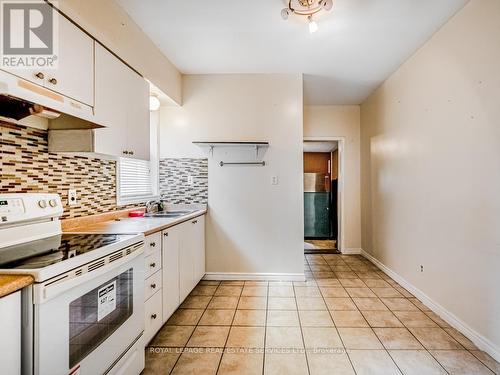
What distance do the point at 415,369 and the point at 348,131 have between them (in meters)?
3.77

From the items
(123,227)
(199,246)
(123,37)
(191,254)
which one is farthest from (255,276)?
(123,37)

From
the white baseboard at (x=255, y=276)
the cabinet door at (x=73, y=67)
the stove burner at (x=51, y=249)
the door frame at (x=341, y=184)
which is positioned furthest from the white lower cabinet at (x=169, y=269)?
the door frame at (x=341, y=184)

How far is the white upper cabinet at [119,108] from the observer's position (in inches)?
73.1

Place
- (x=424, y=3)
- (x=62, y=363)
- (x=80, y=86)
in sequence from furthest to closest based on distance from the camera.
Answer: (x=424, y=3), (x=80, y=86), (x=62, y=363)

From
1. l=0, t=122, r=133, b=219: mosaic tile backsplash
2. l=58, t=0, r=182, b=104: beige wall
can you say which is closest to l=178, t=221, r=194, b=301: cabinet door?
l=0, t=122, r=133, b=219: mosaic tile backsplash

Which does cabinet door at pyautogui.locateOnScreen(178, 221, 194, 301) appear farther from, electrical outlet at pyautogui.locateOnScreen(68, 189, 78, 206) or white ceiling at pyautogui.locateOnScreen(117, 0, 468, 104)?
white ceiling at pyautogui.locateOnScreen(117, 0, 468, 104)

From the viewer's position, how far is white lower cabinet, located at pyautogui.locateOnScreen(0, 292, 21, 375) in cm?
89

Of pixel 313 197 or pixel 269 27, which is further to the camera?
pixel 313 197

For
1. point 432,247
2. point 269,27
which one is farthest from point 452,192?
point 269,27

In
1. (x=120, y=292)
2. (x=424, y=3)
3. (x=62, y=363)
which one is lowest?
(x=62, y=363)

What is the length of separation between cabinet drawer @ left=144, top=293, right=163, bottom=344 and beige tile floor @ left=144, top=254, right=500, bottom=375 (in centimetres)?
14

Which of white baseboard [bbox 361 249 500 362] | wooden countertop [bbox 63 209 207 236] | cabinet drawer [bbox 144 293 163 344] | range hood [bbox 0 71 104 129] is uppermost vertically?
range hood [bbox 0 71 104 129]

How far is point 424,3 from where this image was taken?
2.12m

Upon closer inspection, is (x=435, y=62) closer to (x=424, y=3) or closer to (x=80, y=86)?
(x=424, y=3)
